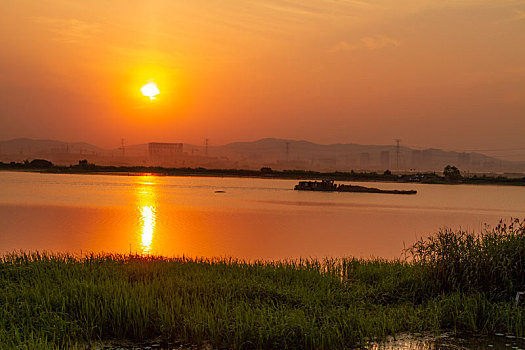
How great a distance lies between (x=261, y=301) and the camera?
1044 cm

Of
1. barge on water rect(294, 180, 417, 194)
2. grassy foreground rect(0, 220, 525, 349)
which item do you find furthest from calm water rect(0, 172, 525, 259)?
barge on water rect(294, 180, 417, 194)

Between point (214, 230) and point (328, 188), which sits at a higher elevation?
point (328, 188)

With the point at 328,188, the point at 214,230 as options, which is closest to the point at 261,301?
the point at 214,230

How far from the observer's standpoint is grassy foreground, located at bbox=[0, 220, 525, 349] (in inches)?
336

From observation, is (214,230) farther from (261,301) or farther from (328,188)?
(328,188)

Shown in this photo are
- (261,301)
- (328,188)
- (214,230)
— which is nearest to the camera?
(261,301)

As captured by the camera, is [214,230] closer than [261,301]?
No

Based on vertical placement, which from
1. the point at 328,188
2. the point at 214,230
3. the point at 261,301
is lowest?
the point at 214,230

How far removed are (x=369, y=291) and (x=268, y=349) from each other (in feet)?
13.8

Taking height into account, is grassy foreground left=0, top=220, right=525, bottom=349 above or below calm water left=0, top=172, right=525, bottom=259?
above

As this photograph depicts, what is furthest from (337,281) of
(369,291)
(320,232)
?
(320,232)

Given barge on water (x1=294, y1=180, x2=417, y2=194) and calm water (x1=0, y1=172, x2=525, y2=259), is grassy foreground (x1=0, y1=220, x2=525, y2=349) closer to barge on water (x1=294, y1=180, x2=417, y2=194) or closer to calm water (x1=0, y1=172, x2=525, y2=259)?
calm water (x1=0, y1=172, x2=525, y2=259)

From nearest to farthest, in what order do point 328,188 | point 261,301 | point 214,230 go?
point 261,301
point 214,230
point 328,188

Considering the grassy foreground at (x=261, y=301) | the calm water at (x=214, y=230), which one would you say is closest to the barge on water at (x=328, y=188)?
the calm water at (x=214, y=230)
